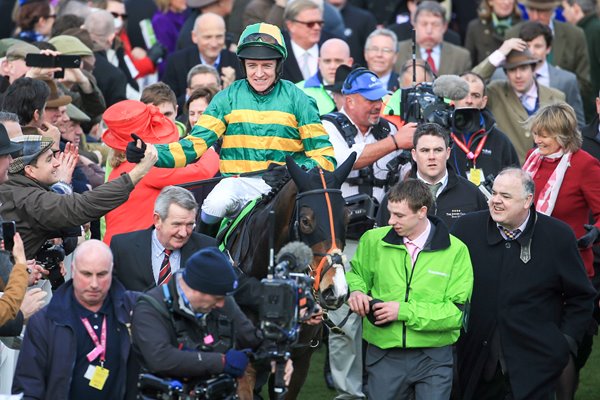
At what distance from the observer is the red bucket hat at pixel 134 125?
9.94 m

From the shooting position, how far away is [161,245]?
859 centimetres

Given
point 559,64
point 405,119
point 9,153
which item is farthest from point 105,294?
point 559,64

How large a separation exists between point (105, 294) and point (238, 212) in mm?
1816

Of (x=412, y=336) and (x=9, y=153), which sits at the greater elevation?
(x=9, y=153)

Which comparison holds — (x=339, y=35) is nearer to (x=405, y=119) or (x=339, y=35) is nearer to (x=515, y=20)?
(x=515, y=20)

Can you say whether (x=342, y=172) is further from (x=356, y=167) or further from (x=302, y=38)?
(x=302, y=38)

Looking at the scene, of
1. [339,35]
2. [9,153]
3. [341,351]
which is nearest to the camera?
[9,153]

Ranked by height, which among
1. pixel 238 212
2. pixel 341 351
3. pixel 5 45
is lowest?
pixel 341 351

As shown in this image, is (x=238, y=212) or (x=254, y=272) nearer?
(x=254, y=272)

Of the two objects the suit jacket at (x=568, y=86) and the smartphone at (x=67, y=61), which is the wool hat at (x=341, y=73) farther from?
the suit jacket at (x=568, y=86)

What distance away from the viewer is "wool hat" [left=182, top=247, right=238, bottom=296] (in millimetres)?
7168

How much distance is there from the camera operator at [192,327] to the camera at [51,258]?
6.15ft

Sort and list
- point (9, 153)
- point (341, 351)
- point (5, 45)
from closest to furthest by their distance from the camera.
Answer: point (9, 153) < point (341, 351) < point (5, 45)

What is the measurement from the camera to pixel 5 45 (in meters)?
13.1
